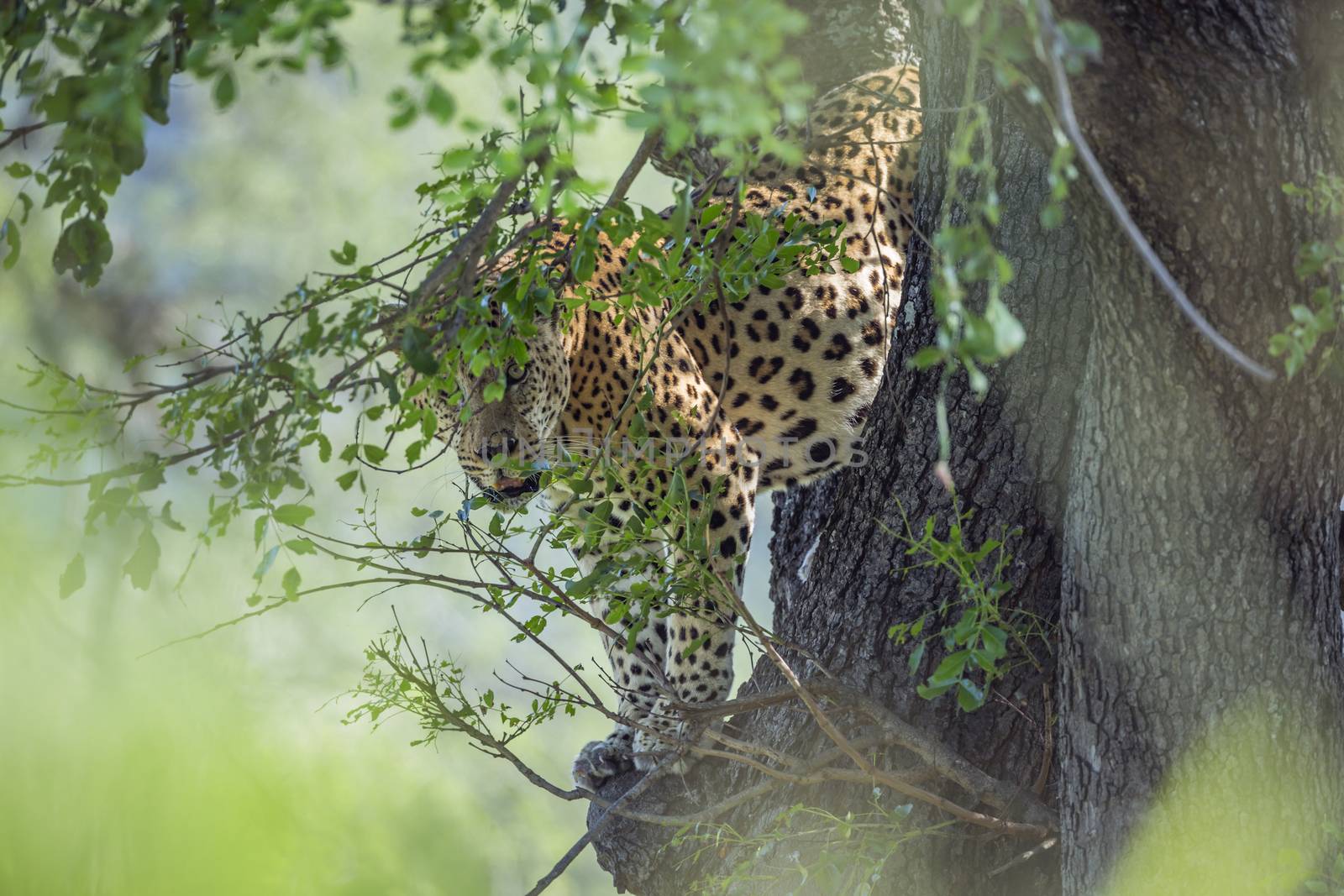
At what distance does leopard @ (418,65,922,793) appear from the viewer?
150 inches

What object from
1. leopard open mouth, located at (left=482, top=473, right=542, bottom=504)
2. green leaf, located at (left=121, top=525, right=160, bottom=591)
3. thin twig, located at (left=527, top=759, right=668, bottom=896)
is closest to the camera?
green leaf, located at (left=121, top=525, right=160, bottom=591)

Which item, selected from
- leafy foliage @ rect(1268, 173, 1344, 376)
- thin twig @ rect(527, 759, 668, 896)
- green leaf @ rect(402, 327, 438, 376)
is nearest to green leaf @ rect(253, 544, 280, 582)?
green leaf @ rect(402, 327, 438, 376)

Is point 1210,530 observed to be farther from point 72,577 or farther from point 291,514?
point 72,577

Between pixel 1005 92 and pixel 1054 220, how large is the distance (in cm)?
48

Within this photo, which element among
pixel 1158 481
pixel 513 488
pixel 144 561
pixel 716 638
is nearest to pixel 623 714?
pixel 716 638

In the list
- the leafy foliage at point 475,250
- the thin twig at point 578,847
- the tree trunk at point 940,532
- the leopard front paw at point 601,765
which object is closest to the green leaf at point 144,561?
the leafy foliage at point 475,250

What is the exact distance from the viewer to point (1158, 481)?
2.13 meters

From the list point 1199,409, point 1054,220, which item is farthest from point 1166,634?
point 1054,220

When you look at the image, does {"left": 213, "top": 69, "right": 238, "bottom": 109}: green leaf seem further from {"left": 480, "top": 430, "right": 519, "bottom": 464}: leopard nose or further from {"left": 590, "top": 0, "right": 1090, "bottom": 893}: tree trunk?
{"left": 480, "top": 430, "right": 519, "bottom": 464}: leopard nose

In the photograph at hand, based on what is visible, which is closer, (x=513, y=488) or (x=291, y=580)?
(x=291, y=580)

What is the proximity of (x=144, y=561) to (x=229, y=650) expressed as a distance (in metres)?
1.37

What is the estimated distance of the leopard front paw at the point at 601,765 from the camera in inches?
160

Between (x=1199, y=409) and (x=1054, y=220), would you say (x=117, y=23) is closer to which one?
(x=1054, y=220)

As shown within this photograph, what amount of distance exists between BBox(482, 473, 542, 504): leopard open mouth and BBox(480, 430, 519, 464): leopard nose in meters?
0.12
